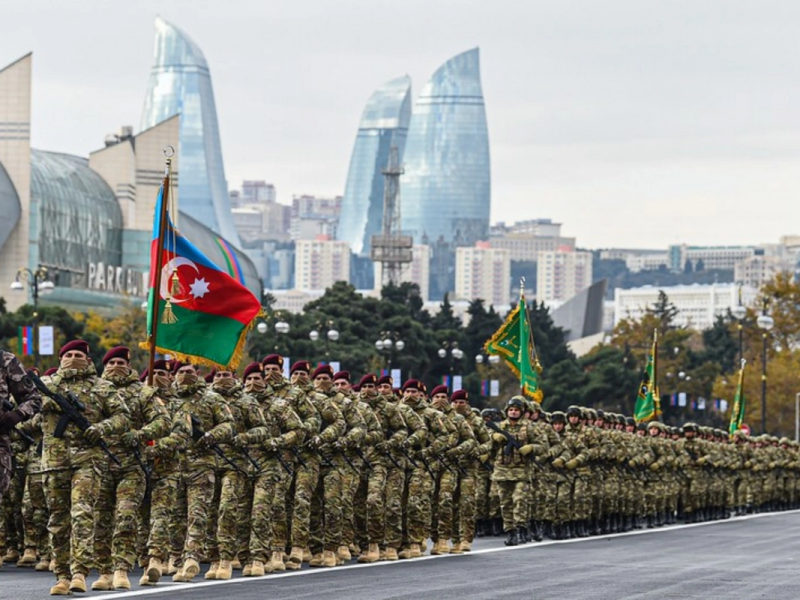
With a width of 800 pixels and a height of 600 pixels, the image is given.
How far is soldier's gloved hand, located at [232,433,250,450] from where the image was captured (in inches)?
716

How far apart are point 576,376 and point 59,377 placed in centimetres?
8136

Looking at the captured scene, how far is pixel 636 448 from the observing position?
3288 cm

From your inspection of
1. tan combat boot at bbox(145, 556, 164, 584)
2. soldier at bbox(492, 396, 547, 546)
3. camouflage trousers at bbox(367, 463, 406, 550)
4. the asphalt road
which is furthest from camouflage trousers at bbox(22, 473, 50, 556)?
soldier at bbox(492, 396, 547, 546)

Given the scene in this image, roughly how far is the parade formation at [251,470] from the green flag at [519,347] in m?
3.77

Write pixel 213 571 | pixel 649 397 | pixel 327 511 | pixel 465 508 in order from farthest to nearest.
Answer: pixel 649 397 → pixel 465 508 → pixel 327 511 → pixel 213 571

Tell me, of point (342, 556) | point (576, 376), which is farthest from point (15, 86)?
point (342, 556)

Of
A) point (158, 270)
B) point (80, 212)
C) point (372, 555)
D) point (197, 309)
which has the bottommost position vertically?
point (372, 555)

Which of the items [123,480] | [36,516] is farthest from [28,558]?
[123,480]

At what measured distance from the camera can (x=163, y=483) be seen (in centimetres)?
1727

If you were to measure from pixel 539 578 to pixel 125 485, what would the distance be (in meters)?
4.35

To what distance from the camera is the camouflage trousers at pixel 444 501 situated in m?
22.9

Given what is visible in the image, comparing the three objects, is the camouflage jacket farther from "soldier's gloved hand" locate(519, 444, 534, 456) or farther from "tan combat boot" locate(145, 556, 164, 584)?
"soldier's gloved hand" locate(519, 444, 534, 456)

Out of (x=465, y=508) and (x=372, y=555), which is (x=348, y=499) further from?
(x=465, y=508)

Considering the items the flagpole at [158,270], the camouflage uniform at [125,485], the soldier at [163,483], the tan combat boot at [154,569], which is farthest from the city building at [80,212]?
the camouflage uniform at [125,485]
